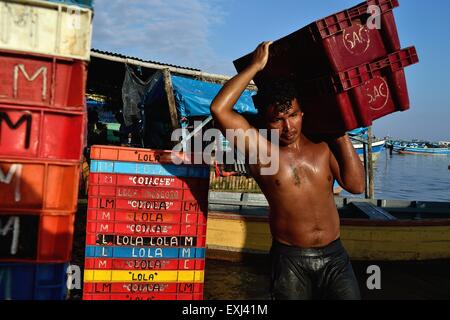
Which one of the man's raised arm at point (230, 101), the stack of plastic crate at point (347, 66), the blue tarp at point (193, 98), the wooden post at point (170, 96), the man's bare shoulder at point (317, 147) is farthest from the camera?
the blue tarp at point (193, 98)

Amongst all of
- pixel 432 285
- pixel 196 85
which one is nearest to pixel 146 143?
pixel 196 85

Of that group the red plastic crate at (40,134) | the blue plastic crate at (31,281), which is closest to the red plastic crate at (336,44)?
the red plastic crate at (40,134)

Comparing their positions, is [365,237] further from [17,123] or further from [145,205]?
[17,123]

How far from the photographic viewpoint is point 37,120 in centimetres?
242

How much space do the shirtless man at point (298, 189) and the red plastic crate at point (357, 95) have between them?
140 mm

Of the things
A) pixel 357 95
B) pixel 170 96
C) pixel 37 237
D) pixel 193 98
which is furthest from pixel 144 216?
pixel 193 98

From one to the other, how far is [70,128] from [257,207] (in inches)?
324

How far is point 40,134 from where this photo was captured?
2.42 metres

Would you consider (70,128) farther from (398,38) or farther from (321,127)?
(398,38)

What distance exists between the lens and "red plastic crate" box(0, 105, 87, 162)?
2396 mm

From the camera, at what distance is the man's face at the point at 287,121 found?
289 cm

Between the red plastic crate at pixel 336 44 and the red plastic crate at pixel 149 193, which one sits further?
the red plastic crate at pixel 149 193

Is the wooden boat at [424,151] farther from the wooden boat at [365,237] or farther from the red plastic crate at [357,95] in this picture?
the red plastic crate at [357,95]

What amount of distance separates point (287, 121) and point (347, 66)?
666mm
